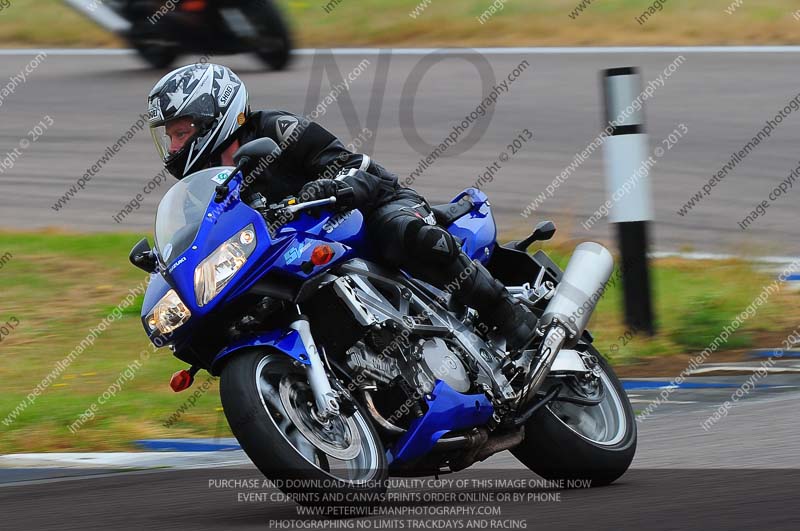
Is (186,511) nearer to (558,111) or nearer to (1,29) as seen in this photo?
(558,111)

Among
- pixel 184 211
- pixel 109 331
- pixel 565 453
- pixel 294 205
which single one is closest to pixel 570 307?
pixel 565 453

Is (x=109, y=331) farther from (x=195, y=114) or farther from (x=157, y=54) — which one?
(x=157, y=54)

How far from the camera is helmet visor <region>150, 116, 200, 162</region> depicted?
5547 mm

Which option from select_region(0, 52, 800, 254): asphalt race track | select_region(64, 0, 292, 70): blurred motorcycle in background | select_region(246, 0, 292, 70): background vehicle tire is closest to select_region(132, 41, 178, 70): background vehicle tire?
select_region(64, 0, 292, 70): blurred motorcycle in background

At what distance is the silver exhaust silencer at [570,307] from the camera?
5852 millimetres

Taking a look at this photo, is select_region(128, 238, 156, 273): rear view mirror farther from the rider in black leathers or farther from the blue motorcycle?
the rider in black leathers

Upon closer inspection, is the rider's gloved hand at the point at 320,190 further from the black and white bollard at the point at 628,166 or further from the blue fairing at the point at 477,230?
the black and white bollard at the point at 628,166

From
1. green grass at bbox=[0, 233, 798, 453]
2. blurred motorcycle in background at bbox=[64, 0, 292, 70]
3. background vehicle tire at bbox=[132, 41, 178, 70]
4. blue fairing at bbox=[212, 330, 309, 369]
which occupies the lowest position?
background vehicle tire at bbox=[132, 41, 178, 70]

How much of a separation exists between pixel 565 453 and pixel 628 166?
111 inches

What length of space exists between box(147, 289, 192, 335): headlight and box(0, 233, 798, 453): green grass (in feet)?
6.96

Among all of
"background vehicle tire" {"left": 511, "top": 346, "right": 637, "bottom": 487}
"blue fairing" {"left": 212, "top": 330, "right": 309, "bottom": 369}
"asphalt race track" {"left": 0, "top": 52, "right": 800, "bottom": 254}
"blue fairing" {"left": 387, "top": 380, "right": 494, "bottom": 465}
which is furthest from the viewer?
"asphalt race track" {"left": 0, "top": 52, "right": 800, "bottom": 254}

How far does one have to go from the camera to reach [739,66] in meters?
16.3

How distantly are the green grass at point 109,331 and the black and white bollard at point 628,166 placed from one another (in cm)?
64

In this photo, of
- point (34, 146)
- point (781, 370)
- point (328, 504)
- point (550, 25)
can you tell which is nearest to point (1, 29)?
point (34, 146)
